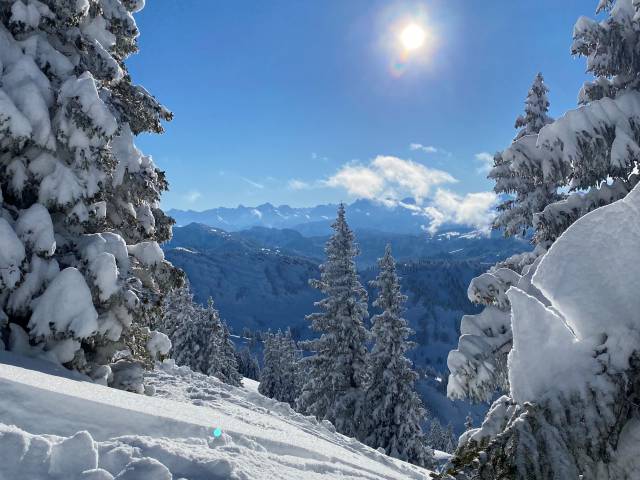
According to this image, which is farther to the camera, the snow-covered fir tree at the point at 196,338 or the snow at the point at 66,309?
the snow-covered fir tree at the point at 196,338

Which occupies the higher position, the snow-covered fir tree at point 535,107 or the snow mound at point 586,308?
the snow-covered fir tree at point 535,107

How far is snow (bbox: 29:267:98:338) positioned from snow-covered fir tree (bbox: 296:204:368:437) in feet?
62.7

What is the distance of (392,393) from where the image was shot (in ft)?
82.8

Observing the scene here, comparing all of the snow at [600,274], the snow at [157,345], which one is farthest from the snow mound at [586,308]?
the snow at [157,345]

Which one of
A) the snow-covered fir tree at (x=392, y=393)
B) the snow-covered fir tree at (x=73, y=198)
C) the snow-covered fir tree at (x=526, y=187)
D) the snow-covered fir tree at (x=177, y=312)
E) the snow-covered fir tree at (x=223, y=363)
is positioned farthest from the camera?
the snow-covered fir tree at (x=177, y=312)

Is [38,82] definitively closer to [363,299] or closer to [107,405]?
[107,405]

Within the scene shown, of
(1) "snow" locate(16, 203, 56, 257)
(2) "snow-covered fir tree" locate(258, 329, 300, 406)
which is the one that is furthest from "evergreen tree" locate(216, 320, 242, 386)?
(1) "snow" locate(16, 203, 56, 257)

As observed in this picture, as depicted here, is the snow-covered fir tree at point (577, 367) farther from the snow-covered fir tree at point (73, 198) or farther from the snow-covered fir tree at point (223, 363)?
the snow-covered fir tree at point (223, 363)

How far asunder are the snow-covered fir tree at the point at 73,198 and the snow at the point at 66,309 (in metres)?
0.02

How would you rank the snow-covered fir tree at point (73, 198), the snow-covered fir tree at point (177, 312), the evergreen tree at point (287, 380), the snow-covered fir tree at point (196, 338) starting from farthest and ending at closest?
the evergreen tree at point (287, 380) < the snow-covered fir tree at point (177, 312) < the snow-covered fir tree at point (196, 338) < the snow-covered fir tree at point (73, 198)

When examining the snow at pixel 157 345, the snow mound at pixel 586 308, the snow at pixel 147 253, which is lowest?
the snow at pixel 157 345

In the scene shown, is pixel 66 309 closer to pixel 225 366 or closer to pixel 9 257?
pixel 9 257

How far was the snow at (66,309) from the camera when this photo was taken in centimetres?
770

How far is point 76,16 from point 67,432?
825 centimetres
